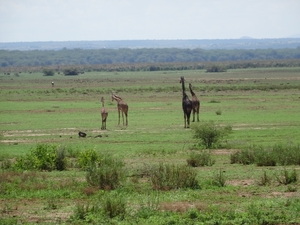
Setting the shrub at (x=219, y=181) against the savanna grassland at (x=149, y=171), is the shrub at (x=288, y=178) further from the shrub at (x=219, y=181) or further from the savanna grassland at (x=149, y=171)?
the shrub at (x=219, y=181)

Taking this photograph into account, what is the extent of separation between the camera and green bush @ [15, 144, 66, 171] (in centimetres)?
1834

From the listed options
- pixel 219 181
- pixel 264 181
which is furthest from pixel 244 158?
pixel 219 181

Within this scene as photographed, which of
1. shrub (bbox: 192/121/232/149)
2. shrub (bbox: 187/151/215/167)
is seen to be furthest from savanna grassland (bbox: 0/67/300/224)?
shrub (bbox: 192/121/232/149)

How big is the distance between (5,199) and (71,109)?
29.0 m

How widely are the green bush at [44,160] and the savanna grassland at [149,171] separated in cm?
36

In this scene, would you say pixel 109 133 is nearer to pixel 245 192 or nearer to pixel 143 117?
pixel 143 117

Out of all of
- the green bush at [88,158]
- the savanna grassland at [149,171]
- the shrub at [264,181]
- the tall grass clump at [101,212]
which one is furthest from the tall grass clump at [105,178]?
the shrub at [264,181]

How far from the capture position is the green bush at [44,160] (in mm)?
18344

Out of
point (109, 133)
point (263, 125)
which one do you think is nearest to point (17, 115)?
point (109, 133)

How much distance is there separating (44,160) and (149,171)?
152 inches

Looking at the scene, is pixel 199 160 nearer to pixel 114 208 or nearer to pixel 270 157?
pixel 270 157

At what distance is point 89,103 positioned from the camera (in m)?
48.4

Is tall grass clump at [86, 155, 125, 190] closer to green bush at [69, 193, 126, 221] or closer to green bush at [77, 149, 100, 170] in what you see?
green bush at [69, 193, 126, 221]

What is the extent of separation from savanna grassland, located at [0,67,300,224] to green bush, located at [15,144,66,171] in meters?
0.36
